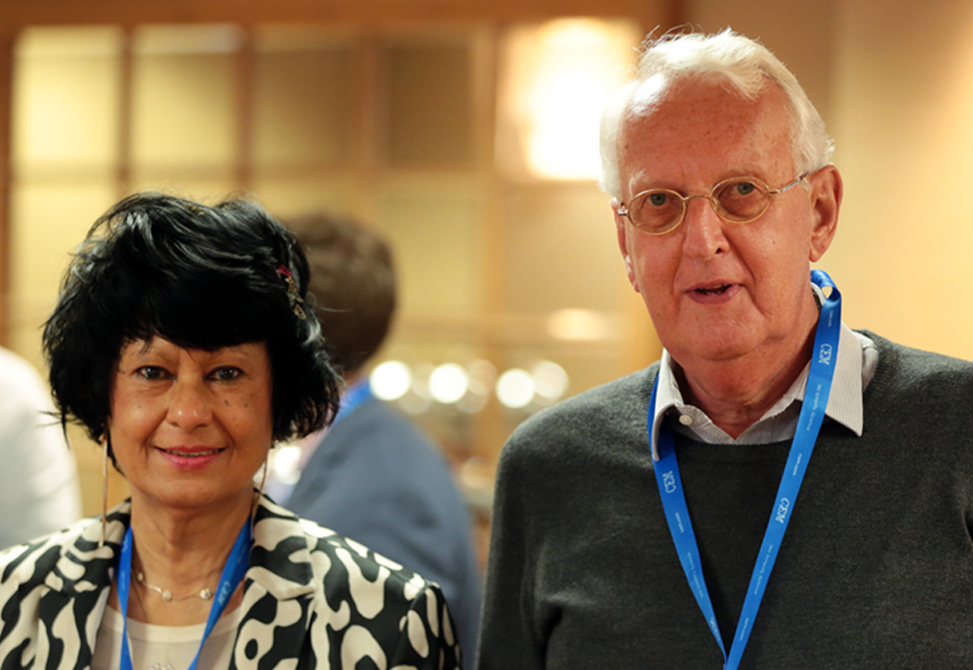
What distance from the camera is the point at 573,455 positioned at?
1.80 metres

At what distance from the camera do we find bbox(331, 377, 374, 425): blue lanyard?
7.97ft

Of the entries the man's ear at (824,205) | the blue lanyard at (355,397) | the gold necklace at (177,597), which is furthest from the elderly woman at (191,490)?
the man's ear at (824,205)

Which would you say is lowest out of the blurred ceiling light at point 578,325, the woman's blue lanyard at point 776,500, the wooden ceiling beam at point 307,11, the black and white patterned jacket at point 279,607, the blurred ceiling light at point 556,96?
the black and white patterned jacket at point 279,607

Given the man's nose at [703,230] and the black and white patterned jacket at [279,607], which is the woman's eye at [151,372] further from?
the man's nose at [703,230]

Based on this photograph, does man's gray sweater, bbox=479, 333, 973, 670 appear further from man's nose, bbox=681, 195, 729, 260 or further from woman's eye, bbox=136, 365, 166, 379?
woman's eye, bbox=136, 365, 166, 379

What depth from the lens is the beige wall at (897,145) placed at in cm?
232

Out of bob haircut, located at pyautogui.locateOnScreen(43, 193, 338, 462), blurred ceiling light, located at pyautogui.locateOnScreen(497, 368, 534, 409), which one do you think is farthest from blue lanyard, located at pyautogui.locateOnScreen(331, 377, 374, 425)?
blurred ceiling light, located at pyautogui.locateOnScreen(497, 368, 534, 409)

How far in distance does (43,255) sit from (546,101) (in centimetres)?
217

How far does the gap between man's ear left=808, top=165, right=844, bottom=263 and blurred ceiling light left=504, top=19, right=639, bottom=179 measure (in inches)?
86.7

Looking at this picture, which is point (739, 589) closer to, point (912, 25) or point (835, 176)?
point (835, 176)

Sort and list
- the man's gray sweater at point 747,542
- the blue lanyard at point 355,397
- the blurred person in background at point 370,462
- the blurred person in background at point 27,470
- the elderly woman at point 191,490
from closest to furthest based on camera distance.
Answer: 1. the man's gray sweater at point 747,542
2. the elderly woman at point 191,490
3. the blurred person in background at point 370,462
4. the blue lanyard at point 355,397
5. the blurred person in background at point 27,470

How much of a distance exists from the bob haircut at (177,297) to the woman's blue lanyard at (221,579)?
0.18m

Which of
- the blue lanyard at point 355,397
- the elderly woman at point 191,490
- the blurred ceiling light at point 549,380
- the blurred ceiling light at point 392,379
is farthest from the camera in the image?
the blurred ceiling light at point 392,379

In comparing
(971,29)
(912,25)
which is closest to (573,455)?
(971,29)
